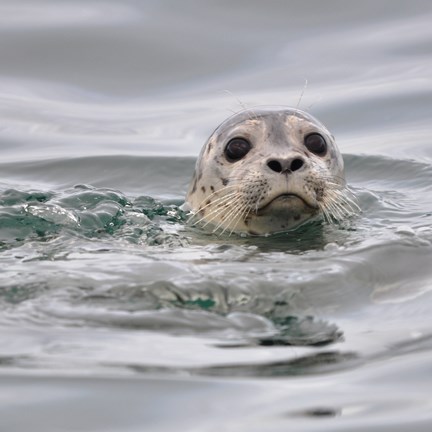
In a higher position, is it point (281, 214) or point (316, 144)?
point (316, 144)

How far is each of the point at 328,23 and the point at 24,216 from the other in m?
5.60

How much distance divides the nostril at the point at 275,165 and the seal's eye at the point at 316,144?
450 millimetres

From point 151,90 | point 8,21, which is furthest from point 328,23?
point 8,21

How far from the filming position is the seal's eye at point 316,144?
681 cm

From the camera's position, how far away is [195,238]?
22.0ft

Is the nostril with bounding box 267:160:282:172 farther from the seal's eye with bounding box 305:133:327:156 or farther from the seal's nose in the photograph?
the seal's eye with bounding box 305:133:327:156

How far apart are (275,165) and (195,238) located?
65 cm

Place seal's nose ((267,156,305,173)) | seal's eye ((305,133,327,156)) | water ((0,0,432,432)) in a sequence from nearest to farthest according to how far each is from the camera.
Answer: water ((0,0,432,432)), seal's nose ((267,156,305,173)), seal's eye ((305,133,327,156))

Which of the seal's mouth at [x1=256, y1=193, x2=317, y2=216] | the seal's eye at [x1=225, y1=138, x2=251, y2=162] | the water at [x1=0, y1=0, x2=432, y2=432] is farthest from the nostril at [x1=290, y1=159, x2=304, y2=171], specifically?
the seal's eye at [x1=225, y1=138, x2=251, y2=162]

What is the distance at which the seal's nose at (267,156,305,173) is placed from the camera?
6320 mm

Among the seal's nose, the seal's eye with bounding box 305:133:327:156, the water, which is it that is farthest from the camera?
the seal's eye with bounding box 305:133:327:156

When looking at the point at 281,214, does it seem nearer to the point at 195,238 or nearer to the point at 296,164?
the point at 296,164

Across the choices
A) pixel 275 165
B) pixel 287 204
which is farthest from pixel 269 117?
pixel 287 204

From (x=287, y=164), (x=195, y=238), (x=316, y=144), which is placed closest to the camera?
(x=287, y=164)
